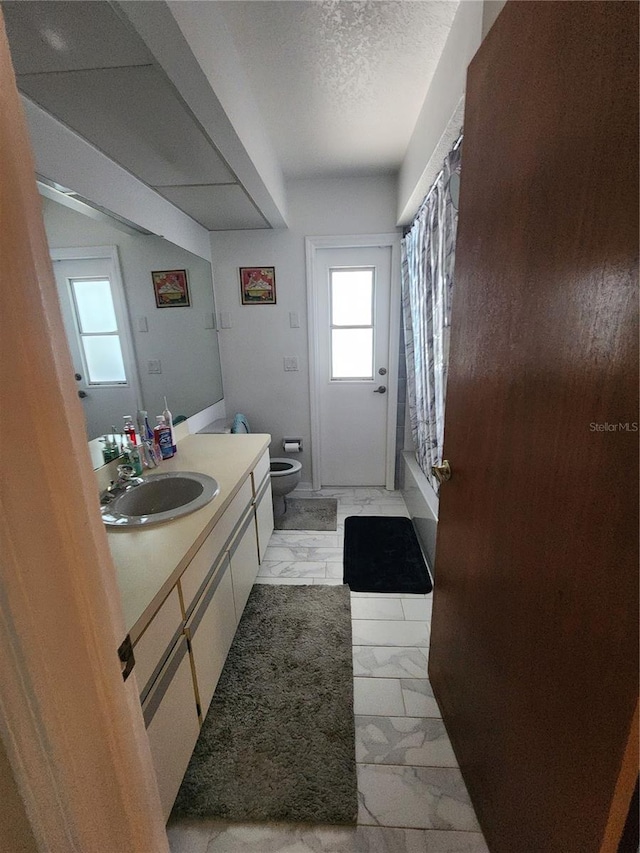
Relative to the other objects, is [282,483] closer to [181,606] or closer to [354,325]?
[354,325]

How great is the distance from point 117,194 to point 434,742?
8.40 ft

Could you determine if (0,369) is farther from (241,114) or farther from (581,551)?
(241,114)

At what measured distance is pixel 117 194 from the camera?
1546 millimetres

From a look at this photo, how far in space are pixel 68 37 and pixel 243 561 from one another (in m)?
1.87

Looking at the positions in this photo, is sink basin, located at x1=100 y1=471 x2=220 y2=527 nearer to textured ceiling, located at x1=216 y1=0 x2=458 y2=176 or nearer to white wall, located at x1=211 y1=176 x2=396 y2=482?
white wall, located at x1=211 y1=176 x2=396 y2=482

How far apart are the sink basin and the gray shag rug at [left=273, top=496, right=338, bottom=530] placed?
3.92 ft

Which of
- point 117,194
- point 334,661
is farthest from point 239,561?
point 117,194

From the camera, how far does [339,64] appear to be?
4.60 ft

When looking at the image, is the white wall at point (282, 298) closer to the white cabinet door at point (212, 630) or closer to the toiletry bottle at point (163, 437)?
the toiletry bottle at point (163, 437)

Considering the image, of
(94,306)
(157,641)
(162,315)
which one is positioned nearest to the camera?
(157,641)

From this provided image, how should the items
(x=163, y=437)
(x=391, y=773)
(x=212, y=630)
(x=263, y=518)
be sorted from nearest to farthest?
(x=391, y=773) → (x=212, y=630) → (x=163, y=437) → (x=263, y=518)

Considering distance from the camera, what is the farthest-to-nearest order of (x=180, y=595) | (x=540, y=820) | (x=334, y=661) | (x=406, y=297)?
(x=406, y=297)
(x=334, y=661)
(x=180, y=595)
(x=540, y=820)

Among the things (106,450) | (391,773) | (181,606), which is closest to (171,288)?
(106,450)

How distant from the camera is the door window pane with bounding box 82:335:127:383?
4.51ft
